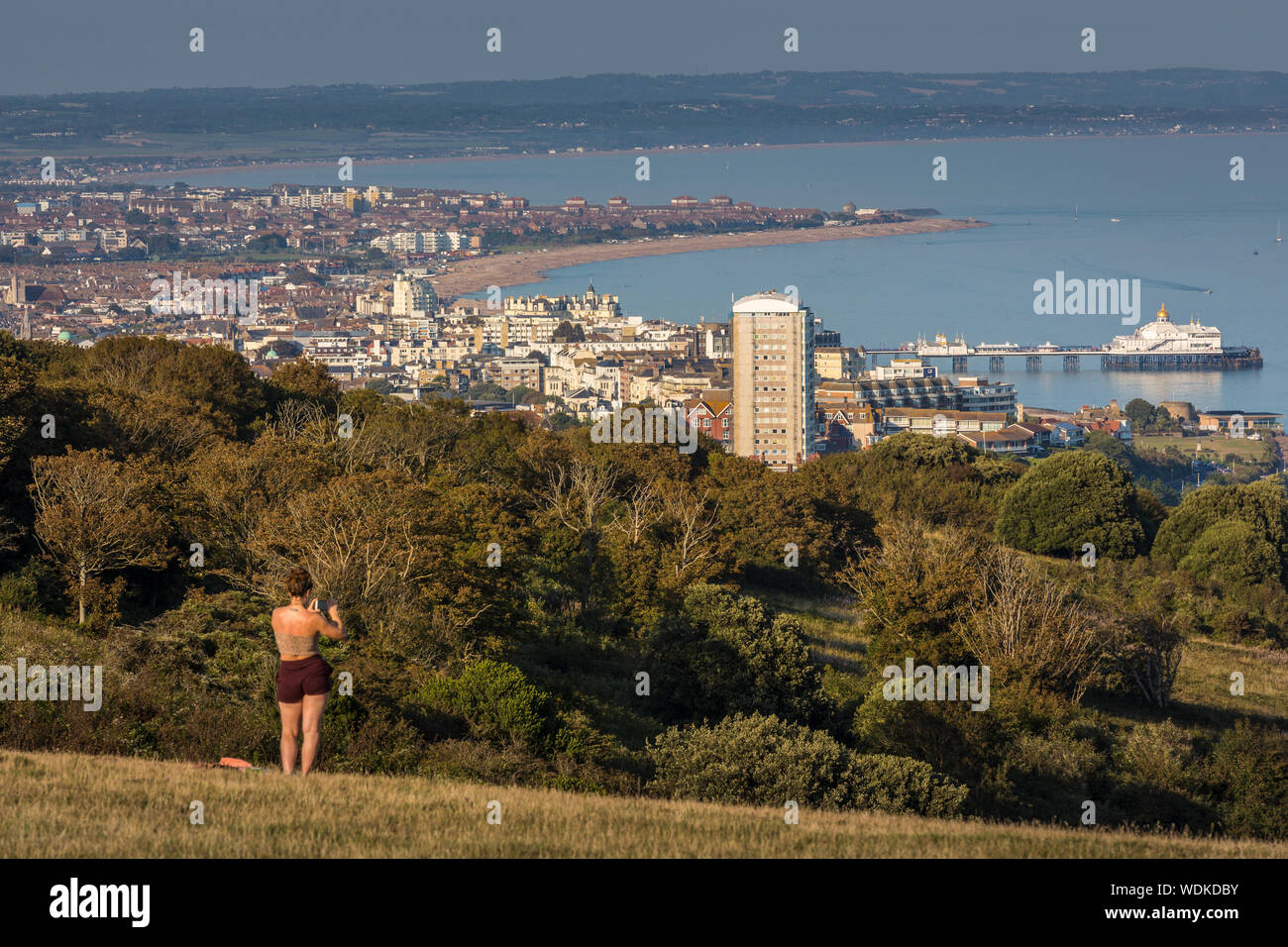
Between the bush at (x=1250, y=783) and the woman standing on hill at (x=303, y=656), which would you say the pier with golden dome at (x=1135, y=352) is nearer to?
the bush at (x=1250, y=783)

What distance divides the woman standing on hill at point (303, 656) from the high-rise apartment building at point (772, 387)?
261 ft

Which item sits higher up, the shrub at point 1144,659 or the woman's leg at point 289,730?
the woman's leg at point 289,730

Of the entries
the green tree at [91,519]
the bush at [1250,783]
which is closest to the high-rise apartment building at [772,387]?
the green tree at [91,519]

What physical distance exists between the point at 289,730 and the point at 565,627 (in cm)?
1143

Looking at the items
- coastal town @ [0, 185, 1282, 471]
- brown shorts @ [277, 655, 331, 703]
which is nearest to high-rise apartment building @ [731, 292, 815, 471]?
coastal town @ [0, 185, 1282, 471]

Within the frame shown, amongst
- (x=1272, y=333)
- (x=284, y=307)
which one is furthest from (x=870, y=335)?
(x=284, y=307)

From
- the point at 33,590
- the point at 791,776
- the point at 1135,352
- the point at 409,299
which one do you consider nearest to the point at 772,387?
the point at 1135,352

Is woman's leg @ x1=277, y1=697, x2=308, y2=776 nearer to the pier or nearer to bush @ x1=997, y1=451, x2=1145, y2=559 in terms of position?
bush @ x1=997, y1=451, x2=1145, y2=559

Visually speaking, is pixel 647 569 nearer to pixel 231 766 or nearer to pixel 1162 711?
pixel 1162 711

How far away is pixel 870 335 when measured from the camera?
14362 cm

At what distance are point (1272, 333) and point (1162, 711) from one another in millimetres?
128618

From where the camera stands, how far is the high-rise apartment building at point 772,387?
88812mm

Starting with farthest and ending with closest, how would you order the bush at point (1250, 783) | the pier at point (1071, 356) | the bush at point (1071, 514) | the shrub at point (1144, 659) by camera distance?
the pier at point (1071, 356) < the bush at point (1071, 514) < the shrub at point (1144, 659) < the bush at point (1250, 783)

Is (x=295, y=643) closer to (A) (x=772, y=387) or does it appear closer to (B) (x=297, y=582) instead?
(B) (x=297, y=582)
